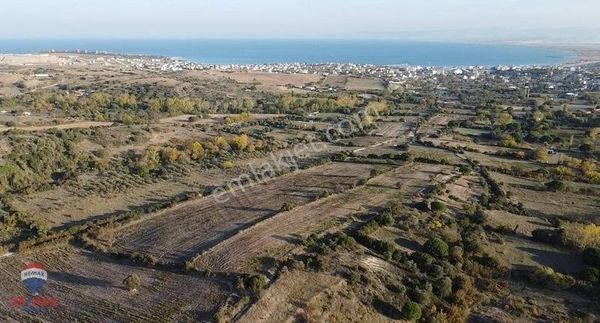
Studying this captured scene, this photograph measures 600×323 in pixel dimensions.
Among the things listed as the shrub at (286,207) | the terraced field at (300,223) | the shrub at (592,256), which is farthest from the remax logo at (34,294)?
the shrub at (592,256)

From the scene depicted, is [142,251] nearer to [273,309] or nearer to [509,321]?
[273,309]

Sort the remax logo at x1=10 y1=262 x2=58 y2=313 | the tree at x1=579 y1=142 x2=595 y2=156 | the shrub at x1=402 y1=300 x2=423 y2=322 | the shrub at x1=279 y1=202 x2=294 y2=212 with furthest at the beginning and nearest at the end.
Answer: the tree at x1=579 y1=142 x2=595 y2=156
the shrub at x1=279 y1=202 x2=294 y2=212
the remax logo at x1=10 y1=262 x2=58 y2=313
the shrub at x1=402 y1=300 x2=423 y2=322

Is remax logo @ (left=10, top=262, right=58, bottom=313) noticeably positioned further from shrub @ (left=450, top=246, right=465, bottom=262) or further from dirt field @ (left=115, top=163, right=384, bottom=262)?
shrub @ (left=450, top=246, right=465, bottom=262)

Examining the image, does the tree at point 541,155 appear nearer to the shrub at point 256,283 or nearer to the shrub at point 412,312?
the shrub at point 412,312

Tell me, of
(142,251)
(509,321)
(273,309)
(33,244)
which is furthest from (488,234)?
(33,244)

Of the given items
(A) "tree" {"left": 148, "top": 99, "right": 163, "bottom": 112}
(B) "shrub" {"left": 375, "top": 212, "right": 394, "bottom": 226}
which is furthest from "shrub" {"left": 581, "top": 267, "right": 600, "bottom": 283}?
(A) "tree" {"left": 148, "top": 99, "right": 163, "bottom": 112}

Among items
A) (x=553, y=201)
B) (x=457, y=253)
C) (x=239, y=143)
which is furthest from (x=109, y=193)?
(x=553, y=201)
